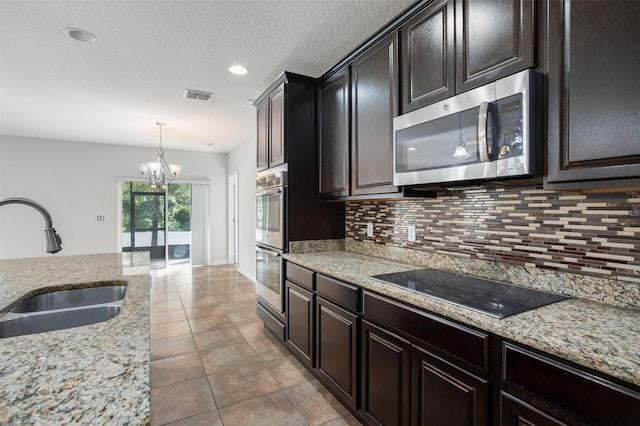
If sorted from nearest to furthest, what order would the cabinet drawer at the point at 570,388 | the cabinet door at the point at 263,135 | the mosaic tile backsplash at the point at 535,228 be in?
1. the cabinet drawer at the point at 570,388
2. the mosaic tile backsplash at the point at 535,228
3. the cabinet door at the point at 263,135

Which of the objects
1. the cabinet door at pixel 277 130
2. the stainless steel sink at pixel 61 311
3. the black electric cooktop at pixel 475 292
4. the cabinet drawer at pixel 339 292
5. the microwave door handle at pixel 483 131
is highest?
the cabinet door at pixel 277 130

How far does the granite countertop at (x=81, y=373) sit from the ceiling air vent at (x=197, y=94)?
8.86 feet

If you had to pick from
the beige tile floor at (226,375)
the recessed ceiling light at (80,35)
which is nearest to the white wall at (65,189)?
the beige tile floor at (226,375)

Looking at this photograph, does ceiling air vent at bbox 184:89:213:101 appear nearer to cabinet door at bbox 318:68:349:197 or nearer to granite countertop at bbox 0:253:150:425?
cabinet door at bbox 318:68:349:197

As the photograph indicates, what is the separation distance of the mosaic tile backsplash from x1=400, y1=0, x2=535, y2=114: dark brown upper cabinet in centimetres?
63

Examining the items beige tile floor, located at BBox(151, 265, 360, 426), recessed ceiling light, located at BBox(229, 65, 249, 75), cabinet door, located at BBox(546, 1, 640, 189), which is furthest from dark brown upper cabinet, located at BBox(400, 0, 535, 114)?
beige tile floor, located at BBox(151, 265, 360, 426)

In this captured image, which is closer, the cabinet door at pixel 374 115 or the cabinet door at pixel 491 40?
the cabinet door at pixel 491 40

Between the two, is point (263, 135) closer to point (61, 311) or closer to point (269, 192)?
point (269, 192)

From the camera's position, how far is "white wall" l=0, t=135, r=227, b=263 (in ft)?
18.2

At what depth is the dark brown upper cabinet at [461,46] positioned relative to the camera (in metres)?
1.38

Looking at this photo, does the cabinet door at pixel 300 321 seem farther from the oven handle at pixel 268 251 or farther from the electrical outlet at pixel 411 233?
the electrical outlet at pixel 411 233

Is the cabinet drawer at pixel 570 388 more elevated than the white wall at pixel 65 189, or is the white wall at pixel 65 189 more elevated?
the white wall at pixel 65 189

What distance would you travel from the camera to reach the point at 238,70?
2.94 m

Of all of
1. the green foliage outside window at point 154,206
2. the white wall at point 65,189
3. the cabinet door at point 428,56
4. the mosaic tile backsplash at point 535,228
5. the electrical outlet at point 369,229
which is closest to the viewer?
the mosaic tile backsplash at point 535,228
